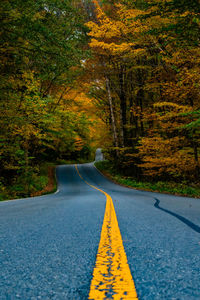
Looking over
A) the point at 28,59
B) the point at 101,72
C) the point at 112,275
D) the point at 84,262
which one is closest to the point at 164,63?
the point at 28,59

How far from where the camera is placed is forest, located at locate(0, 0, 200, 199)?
22.2ft

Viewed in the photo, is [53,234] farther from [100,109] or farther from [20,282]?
[100,109]

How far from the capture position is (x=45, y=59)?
8594 mm

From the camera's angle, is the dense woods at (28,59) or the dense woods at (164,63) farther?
the dense woods at (28,59)

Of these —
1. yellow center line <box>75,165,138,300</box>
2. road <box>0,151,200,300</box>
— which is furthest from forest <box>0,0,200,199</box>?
yellow center line <box>75,165,138,300</box>

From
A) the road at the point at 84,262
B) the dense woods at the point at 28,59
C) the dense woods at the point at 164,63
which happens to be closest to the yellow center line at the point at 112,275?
the road at the point at 84,262

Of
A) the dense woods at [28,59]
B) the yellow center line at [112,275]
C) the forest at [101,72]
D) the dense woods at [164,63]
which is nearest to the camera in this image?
the yellow center line at [112,275]

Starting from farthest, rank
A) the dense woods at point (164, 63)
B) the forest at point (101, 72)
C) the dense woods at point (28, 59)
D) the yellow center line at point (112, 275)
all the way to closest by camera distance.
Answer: the dense woods at point (28, 59) → the forest at point (101, 72) → the dense woods at point (164, 63) → the yellow center line at point (112, 275)

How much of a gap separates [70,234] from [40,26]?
737cm

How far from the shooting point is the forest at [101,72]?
6.78 m

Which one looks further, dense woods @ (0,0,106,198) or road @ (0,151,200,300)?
dense woods @ (0,0,106,198)

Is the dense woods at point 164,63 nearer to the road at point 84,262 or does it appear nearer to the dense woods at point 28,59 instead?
the dense woods at point 28,59

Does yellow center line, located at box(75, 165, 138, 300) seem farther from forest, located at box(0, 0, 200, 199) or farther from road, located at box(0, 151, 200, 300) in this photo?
forest, located at box(0, 0, 200, 199)

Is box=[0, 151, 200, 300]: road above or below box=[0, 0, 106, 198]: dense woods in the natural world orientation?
below
